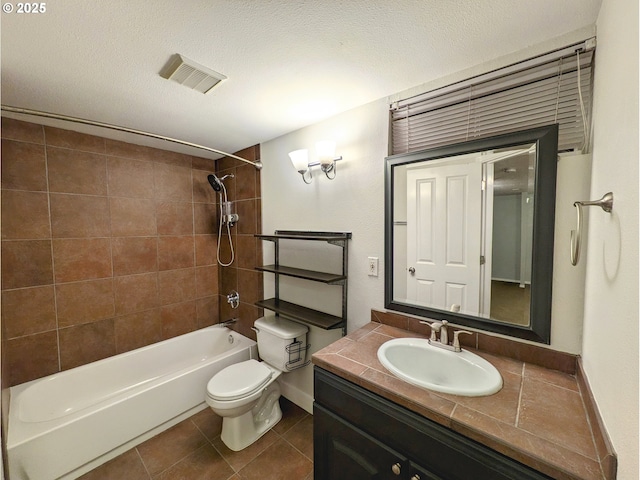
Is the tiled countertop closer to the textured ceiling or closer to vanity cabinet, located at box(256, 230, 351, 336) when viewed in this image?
vanity cabinet, located at box(256, 230, 351, 336)

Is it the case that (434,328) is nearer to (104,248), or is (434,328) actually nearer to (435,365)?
(435,365)

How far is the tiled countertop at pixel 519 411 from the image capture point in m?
0.68

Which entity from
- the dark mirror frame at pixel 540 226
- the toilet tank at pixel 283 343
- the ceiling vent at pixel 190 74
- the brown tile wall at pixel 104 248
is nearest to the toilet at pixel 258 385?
the toilet tank at pixel 283 343

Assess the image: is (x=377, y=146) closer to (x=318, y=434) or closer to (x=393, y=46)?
(x=393, y=46)

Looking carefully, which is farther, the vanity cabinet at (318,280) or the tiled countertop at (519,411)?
the vanity cabinet at (318,280)

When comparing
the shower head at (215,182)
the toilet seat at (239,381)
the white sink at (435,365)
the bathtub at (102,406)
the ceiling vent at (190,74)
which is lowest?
the bathtub at (102,406)

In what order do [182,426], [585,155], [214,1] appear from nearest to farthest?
[214,1] → [585,155] → [182,426]

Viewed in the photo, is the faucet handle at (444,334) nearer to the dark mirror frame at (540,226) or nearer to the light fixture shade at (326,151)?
the dark mirror frame at (540,226)

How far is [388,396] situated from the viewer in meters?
0.97

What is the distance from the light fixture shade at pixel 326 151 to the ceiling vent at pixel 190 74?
2.12 feet

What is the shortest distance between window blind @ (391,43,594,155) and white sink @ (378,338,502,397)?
99 cm

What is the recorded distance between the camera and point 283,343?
1.89 meters

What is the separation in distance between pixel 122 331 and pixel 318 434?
6.50ft

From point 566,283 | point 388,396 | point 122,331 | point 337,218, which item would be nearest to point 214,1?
point 337,218
